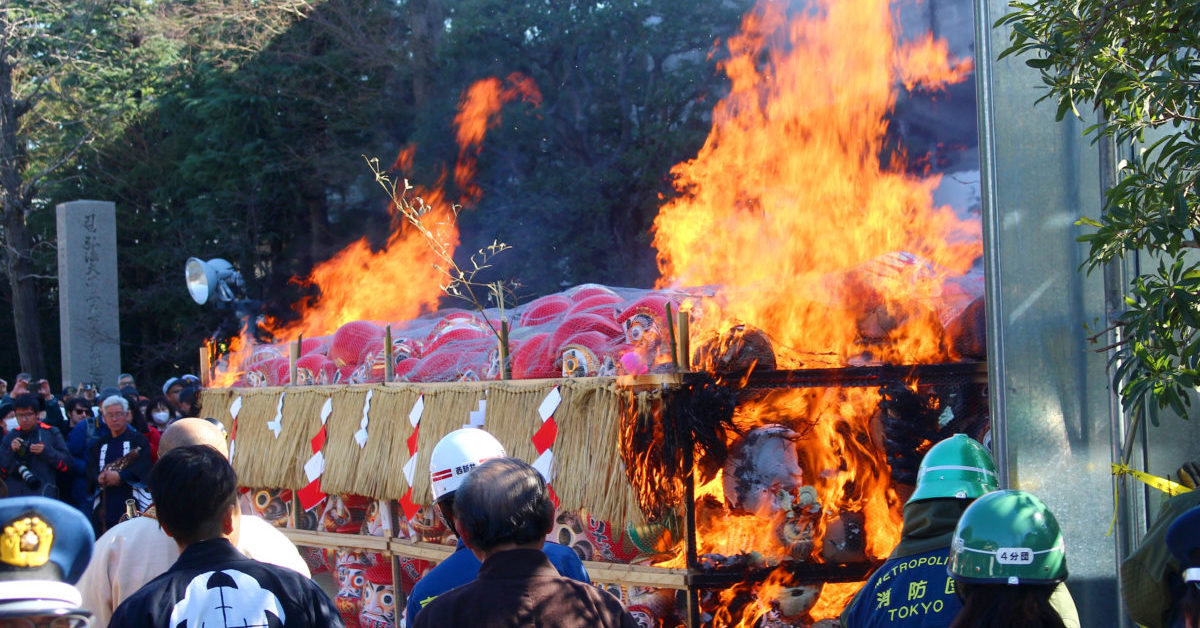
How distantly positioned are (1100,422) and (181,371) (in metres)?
22.4

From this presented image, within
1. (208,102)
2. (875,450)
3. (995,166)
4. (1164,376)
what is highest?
(208,102)

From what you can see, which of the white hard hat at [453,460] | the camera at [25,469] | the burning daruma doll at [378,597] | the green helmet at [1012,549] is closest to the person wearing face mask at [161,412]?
the camera at [25,469]

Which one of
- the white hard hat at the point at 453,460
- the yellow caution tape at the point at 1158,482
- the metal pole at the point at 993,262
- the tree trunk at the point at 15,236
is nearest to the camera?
the white hard hat at the point at 453,460

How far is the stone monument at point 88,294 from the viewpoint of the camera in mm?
18734

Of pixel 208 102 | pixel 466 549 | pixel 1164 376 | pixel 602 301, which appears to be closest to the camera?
pixel 1164 376

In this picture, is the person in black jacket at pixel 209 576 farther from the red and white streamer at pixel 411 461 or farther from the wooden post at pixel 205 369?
the wooden post at pixel 205 369

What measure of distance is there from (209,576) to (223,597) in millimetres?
78

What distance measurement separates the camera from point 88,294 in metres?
19.0

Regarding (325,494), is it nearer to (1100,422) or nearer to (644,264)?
(1100,422)

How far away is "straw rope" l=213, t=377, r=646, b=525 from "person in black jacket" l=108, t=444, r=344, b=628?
2.57 m

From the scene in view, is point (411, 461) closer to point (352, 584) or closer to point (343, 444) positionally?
point (343, 444)

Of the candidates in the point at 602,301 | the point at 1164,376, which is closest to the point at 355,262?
the point at 602,301

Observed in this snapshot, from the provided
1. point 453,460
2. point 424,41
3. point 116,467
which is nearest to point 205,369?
point 116,467

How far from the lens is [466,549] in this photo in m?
3.27
